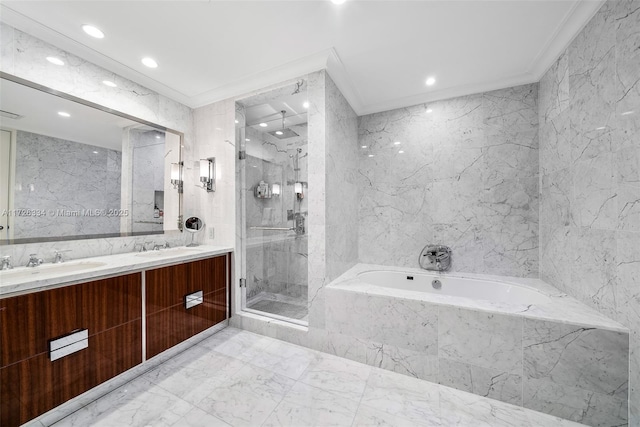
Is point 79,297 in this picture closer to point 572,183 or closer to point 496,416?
point 496,416

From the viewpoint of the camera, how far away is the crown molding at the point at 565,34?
1.43 meters

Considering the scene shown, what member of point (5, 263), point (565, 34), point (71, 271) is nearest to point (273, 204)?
point (71, 271)

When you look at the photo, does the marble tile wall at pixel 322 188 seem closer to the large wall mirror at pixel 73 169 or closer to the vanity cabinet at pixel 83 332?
the vanity cabinet at pixel 83 332

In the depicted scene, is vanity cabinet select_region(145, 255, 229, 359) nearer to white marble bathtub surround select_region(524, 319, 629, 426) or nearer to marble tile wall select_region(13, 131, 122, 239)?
marble tile wall select_region(13, 131, 122, 239)

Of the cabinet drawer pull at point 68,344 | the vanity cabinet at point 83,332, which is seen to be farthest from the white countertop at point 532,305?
the cabinet drawer pull at point 68,344

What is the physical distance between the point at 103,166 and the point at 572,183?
374cm

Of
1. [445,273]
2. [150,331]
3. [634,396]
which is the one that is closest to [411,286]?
[445,273]

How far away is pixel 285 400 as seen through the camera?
1.47 meters

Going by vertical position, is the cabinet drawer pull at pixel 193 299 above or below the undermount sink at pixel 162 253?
below

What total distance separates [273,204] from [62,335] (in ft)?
6.71

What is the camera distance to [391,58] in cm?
194

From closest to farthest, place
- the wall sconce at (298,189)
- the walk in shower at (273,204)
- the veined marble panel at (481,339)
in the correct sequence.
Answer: the veined marble panel at (481,339) < the walk in shower at (273,204) < the wall sconce at (298,189)

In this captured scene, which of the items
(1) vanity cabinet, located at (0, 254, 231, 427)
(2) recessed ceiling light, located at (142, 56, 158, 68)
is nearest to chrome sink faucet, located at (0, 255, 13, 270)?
(1) vanity cabinet, located at (0, 254, 231, 427)

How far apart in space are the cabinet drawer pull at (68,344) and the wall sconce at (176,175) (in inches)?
60.4
